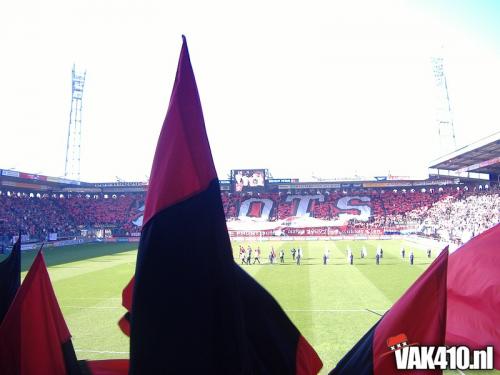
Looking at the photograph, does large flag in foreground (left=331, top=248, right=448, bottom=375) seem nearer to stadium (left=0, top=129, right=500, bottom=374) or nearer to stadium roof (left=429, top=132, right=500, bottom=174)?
stadium (left=0, top=129, right=500, bottom=374)

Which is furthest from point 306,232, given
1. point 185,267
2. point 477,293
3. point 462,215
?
point 185,267

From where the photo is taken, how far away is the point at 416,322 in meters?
2.57

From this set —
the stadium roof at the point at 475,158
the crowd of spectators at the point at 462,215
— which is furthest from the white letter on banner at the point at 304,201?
the stadium roof at the point at 475,158

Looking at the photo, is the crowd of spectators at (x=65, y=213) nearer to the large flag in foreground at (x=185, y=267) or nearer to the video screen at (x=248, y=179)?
the video screen at (x=248, y=179)

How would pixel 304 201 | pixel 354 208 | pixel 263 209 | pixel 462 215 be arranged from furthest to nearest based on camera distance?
1. pixel 304 201
2. pixel 263 209
3. pixel 354 208
4. pixel 462 215

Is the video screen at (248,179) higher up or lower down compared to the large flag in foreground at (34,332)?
higher up

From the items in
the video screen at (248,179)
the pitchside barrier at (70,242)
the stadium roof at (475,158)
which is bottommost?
the pitchside barrier at (70,242)

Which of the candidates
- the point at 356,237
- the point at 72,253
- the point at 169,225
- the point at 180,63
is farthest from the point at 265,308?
the point at 356,237

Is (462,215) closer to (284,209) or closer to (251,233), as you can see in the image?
(284,209)

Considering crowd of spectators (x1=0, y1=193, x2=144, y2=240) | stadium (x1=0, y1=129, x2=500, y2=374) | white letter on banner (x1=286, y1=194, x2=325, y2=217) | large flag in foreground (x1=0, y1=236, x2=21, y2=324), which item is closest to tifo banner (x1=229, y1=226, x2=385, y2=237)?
stadium (x1=0, y1=129, x2=500, y2=374)

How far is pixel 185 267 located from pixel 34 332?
1886 mm

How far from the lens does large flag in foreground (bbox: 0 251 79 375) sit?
9.39 ft

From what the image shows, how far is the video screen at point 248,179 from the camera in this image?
54.2m

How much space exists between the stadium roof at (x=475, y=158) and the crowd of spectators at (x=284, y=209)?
369cm
